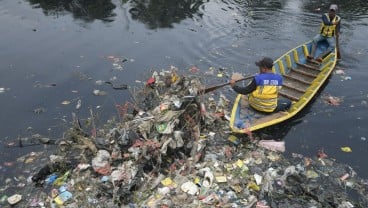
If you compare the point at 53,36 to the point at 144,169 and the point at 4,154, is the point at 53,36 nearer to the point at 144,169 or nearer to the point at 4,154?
the point at 4,154

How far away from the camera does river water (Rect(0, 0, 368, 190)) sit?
809 centimetres

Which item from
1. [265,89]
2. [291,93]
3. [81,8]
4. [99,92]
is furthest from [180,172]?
[81,8]

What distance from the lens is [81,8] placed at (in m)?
14.8

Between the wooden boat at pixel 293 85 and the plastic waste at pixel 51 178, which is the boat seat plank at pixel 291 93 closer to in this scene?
the wooden boat at pixel 293 85

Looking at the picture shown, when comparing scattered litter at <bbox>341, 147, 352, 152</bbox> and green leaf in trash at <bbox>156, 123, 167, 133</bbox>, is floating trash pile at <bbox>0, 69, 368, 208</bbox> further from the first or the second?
scattered litter at <bbox>341, 147, 352, 152</bbox>

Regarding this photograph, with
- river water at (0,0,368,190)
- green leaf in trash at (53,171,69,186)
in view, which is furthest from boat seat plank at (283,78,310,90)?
green leaf in trash at (53,171,69,186)

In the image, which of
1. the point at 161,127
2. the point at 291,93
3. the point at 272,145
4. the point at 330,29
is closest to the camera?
the point at 161,127

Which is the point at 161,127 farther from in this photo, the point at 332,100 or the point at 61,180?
the point at 332,100

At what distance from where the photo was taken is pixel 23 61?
1066 centimetres

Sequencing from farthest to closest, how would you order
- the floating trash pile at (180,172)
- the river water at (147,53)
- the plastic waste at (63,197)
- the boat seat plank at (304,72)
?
the boat seat plank at (304,72) < the river water at (147,53) < the floating trash pile at (180,172) < the plastic waste at (63,197)

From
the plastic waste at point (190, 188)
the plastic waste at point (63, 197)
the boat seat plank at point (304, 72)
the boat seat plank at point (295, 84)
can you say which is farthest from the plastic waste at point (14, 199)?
the boat seat plank at point (304, 72)

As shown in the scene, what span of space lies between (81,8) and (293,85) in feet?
30.2

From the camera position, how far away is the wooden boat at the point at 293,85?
738 centimetres

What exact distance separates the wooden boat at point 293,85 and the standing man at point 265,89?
0.55ft
